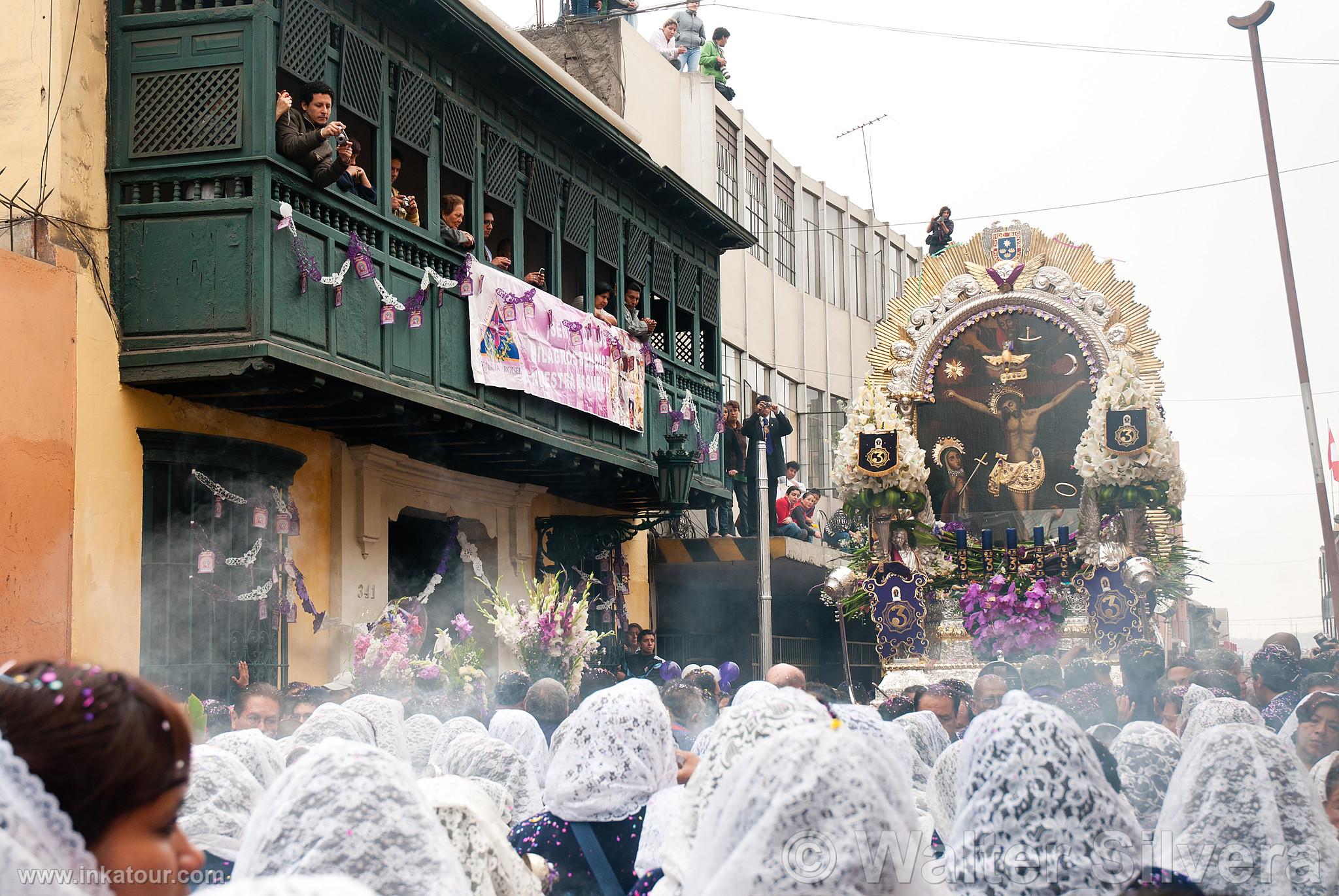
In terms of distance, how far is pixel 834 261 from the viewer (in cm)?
3089

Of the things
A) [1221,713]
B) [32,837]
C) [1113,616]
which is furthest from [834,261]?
[32,837]

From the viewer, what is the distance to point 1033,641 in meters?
15.5

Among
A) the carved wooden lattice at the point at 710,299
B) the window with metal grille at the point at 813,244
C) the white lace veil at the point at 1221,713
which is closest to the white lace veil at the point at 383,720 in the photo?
the white lace veil at the point at 1221,713

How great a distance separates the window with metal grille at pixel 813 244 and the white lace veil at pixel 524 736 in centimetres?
2271

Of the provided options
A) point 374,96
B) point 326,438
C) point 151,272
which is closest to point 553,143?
point 374,96

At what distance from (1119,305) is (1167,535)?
2.95 metres

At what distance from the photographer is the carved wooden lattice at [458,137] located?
13.7 m

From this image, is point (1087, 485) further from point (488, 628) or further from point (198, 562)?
point (198, 562)

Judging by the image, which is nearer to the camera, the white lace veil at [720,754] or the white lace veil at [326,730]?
the white lace veil at [720,754]

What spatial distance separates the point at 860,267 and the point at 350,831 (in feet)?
99.2

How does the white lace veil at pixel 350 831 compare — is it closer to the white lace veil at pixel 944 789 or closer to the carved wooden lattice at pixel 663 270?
the white lace veil at pixel 944 789

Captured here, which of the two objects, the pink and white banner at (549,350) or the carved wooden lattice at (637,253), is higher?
the carved wooden lattice at (637,253)

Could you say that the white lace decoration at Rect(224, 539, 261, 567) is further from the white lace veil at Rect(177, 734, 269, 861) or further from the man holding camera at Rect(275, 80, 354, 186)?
the white lace veil at Rect(177, 734, 269, 861)

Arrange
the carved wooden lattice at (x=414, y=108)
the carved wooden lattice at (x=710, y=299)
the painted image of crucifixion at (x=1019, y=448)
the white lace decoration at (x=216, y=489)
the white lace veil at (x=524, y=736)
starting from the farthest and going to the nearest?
the carved wooden lattice at (x=710, y=299) → the painted image of crucifixion at (x=1019, y=448) → the carved wooden lattice at (x=414, y=108) → the white lace decoration at (x=216, y=489) → the white lace veil at (x=524, y=736)
